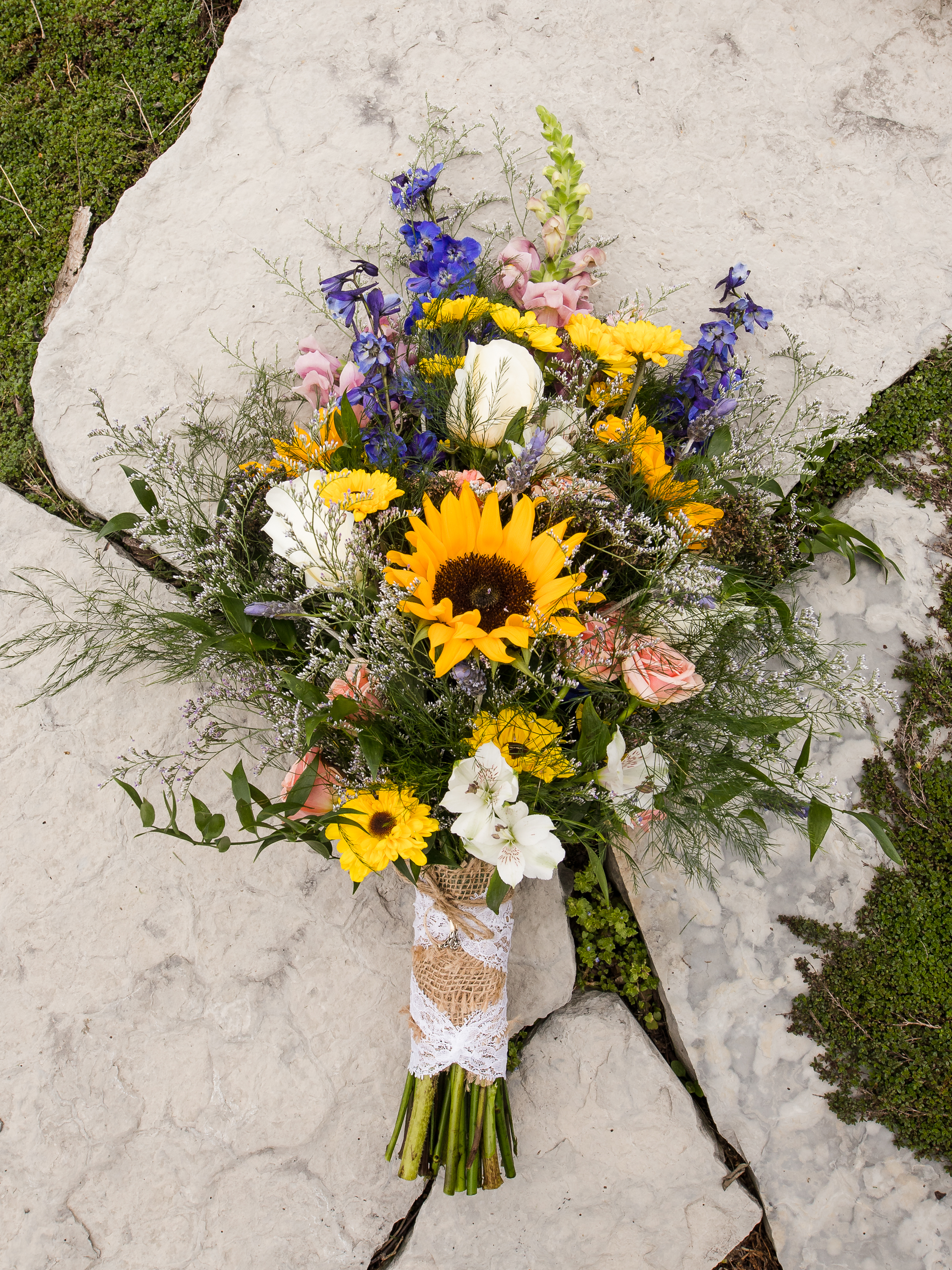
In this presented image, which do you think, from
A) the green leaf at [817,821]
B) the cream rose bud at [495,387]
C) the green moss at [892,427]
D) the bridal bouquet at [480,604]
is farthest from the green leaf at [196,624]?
the green moss at [892,427]

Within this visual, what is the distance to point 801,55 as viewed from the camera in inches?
73.9

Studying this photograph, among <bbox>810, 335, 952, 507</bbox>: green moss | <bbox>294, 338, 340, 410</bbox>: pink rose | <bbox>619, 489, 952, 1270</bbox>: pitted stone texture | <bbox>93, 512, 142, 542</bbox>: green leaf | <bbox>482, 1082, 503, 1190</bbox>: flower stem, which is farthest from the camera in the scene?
<bbox>810, 335, 952, 507</bbox>: green moss

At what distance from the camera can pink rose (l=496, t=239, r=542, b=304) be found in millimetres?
1514

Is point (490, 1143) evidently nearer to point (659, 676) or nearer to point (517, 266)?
point (659, 676)

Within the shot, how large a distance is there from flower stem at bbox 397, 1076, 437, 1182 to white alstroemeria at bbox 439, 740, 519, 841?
741 millimetres

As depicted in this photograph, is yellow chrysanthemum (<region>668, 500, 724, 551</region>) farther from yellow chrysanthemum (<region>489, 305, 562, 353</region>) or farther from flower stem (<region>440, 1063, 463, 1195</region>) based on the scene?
flower stem (<region>440, 1063, 463, 1195</region>)

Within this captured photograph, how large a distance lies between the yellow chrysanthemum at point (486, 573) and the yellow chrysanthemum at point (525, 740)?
12 cm

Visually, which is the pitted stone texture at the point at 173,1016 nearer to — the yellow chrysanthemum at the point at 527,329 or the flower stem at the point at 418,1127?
the flower stem at the point at 418,1127

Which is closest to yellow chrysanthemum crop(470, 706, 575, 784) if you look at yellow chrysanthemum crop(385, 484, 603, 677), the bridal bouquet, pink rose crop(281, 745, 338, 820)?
the bridal bouquet

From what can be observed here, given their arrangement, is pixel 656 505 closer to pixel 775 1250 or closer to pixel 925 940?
pixel 925 940

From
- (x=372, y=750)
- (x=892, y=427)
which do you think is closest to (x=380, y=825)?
(x=372, y=750)

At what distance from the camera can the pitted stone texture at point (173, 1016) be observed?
5.51 ft

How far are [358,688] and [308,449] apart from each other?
1.29ft

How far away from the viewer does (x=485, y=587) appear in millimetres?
1138
